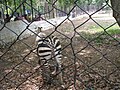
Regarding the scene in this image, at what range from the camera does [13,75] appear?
5223 millimetres

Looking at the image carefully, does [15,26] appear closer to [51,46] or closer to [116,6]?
[51,46]

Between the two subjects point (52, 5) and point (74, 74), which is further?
point (74, 74)

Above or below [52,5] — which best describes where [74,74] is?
below

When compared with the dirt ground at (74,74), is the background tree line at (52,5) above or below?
above

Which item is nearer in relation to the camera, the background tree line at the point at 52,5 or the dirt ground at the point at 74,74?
the background tree line at the point at 52,5

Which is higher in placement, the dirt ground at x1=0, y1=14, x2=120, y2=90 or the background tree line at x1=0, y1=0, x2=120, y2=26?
the background tree line at x1=0, y1=0, x2=120, y2=26

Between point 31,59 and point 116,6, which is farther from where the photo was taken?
point 31,59

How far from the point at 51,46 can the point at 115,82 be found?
145cm

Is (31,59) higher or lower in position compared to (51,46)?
lower

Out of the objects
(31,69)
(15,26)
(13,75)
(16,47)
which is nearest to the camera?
(13,75)

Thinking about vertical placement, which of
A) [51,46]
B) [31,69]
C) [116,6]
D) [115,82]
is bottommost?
[31,69]

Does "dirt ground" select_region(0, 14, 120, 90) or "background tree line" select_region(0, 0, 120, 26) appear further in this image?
"dirt ground" select_region(0, 14, 120, 90)

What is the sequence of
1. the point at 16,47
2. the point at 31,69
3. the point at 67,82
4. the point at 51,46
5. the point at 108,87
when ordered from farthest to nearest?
the point at 16,47 → the point at 31,69 → the point at 51,46 → the point at 67,82 → the point at 108,87

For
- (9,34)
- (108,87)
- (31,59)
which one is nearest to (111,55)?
(31,59)
